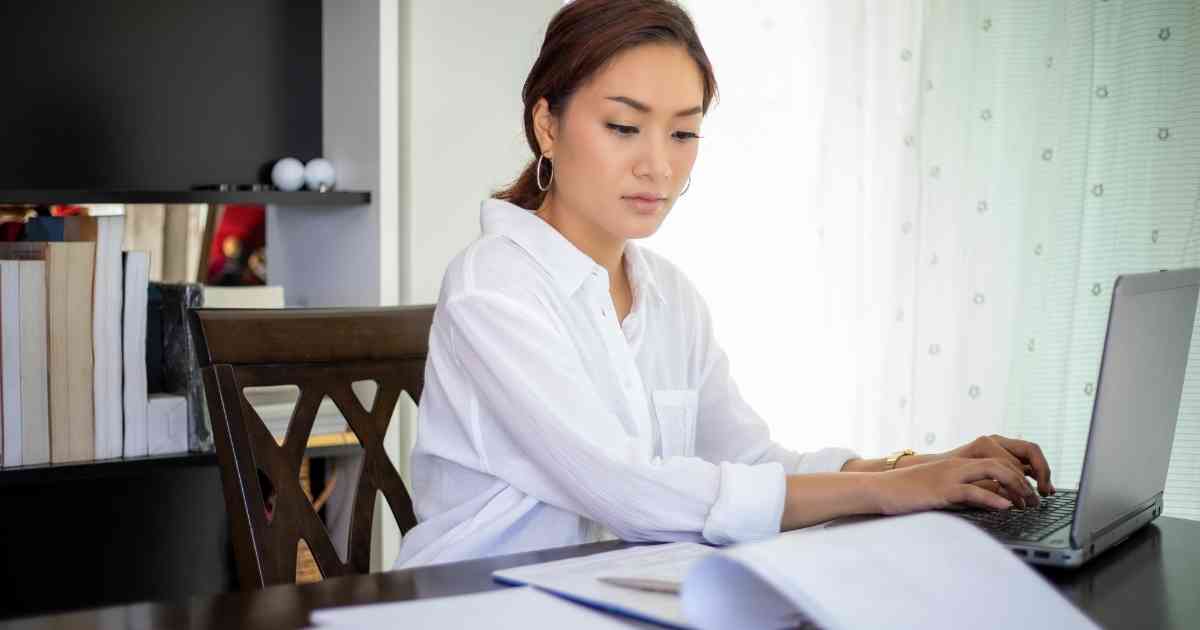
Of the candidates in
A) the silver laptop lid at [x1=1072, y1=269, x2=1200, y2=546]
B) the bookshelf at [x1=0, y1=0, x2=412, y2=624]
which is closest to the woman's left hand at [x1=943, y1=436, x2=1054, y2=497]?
the silver laptop lid at [x1=1072, y1=269, x2=1200, y2=546]

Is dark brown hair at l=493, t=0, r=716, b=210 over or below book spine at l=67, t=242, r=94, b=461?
over

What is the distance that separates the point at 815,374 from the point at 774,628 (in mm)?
1884

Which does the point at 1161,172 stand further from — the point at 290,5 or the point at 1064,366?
the point at 290,5

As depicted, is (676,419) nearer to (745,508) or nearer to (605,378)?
(605,378)

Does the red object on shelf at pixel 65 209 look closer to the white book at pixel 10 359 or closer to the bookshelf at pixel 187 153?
the bookshelf at pixel 187 153

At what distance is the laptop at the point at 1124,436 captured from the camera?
3.32 feet

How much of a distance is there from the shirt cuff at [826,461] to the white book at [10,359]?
50.0 inches

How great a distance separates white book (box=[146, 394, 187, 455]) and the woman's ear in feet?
3.19

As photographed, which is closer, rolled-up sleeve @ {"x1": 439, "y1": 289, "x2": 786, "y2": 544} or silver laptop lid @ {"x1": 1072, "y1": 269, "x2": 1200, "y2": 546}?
silver laptop lid @ {"x1": 1072, "y1": 269, "x2": 1200, "y2": 546}

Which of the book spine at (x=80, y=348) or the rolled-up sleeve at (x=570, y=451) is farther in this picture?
the book spine at (x=80, y=348)

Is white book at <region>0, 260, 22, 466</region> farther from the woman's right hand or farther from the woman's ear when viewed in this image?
the woman's right hand

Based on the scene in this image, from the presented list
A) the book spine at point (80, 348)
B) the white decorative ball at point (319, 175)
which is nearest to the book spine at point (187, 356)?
the book spine at point (80, 348)

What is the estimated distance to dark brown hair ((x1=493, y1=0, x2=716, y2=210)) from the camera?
4.53ft

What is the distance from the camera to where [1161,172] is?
2.01 meters
